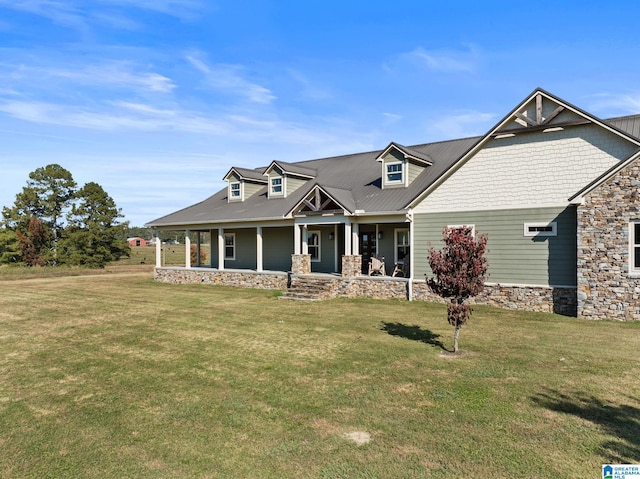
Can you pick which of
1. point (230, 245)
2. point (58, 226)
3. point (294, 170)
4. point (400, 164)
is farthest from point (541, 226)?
point (58, 226)

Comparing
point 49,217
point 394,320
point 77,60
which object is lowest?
point 394,320

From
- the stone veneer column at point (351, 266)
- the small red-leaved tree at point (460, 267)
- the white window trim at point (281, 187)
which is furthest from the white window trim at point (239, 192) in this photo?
the small red-leaved tree at point (460, 267)

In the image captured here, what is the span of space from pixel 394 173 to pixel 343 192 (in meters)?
2.35

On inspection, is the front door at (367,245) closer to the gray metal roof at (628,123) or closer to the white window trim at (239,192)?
the white window trim at (239,192)

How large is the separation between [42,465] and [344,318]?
8645 millimetres

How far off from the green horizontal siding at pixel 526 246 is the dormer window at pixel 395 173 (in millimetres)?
3693

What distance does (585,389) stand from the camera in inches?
242

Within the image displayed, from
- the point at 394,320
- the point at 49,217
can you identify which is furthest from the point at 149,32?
the point at 49,217

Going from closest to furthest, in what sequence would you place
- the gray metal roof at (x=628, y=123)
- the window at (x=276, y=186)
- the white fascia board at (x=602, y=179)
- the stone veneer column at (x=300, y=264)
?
1. the white fascia board at (x=602, y=179)
2. the gray metal roof at (x=628, y=123)
3. the stone veneer column at (x=300, y=264)
4. the window at (x=276, y=186)

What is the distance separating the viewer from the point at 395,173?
18297 millimetres

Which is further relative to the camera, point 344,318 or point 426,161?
point 426,161

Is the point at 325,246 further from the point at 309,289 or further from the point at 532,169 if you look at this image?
the point at 532,169

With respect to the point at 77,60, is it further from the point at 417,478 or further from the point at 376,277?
the point at 417,478

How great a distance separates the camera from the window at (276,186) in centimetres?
2240
